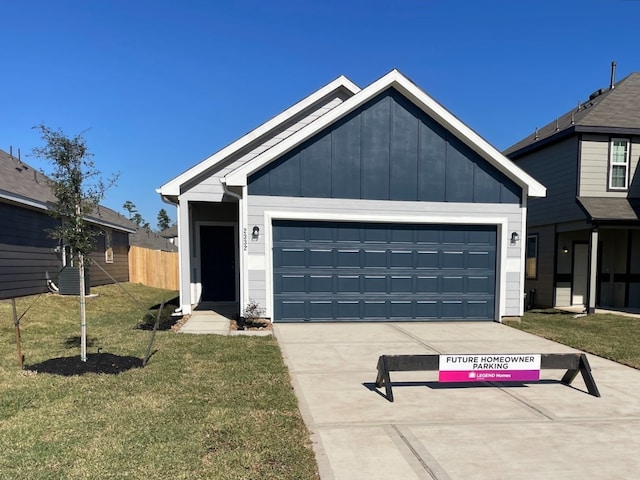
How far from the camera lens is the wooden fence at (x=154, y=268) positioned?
69.8ft

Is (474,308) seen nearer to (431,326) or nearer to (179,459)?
(431,326)

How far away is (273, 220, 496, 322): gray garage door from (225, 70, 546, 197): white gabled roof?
150 cm

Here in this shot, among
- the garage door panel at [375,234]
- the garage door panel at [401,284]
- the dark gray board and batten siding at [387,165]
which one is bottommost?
the garage door panel at [401,284]

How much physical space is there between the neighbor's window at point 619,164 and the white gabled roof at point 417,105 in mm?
4516

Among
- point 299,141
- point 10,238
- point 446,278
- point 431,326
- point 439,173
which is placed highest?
point 299,141

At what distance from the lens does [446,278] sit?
10.4m

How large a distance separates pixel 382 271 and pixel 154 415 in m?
6.89

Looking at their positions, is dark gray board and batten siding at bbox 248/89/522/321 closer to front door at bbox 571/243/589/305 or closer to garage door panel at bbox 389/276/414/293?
garage door panel at bbox 389/276/414/293

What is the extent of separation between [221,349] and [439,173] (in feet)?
22.3

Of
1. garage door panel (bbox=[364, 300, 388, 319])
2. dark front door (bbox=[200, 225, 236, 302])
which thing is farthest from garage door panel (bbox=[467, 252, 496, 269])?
dark front door (bbox=[200, 225, 236, 302])

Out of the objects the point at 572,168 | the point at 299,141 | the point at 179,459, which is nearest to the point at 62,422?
the point at 179,459

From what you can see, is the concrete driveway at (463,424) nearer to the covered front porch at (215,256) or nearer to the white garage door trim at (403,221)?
the white garage door trim at (403,221)

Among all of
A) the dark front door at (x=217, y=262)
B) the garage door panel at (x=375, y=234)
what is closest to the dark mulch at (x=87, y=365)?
the garage door panel at (x=375, y=234)

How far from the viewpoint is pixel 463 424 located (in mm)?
4246
